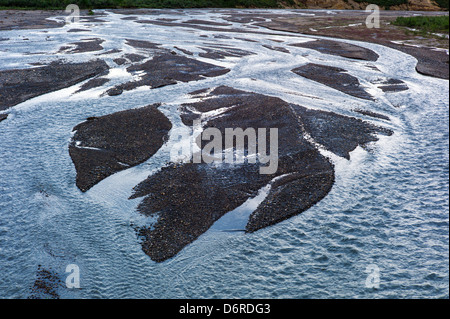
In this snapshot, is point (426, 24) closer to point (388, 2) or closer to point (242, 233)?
point (242, 233)

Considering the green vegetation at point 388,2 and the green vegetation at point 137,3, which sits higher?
the green vegetation at point 388,2

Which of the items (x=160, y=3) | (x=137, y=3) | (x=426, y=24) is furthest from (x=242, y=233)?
(x=160, y=3)

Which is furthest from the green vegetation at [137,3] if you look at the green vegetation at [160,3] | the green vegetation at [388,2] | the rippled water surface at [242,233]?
the rippled water surface at [242,233]

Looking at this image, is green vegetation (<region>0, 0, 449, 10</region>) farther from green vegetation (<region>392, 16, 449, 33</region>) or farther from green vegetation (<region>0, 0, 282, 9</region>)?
green vegetation (<region>392, 16, 449, 33</region>)

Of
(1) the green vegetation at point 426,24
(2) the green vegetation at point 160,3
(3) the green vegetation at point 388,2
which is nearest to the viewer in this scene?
(1) the green vegetation at point 426,24

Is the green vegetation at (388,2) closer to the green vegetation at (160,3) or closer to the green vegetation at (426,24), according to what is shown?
the green vegetation at (160,3)
